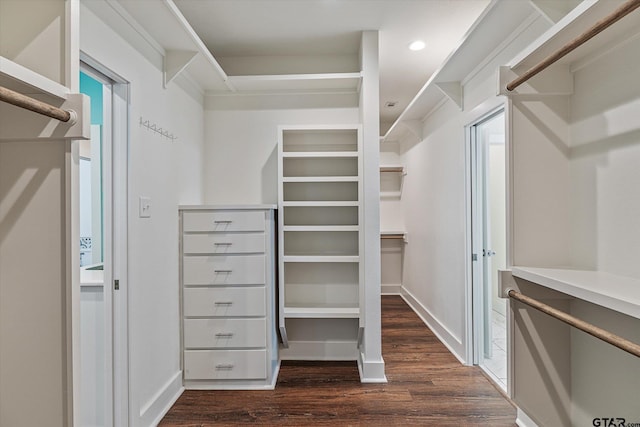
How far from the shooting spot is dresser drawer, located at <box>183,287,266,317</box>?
2.41m

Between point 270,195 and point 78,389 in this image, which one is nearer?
point 78,389

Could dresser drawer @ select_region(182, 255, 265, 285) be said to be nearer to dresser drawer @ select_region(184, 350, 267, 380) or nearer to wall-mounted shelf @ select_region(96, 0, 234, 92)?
dresser drawer @ select_region(184, 350, 267, 380)

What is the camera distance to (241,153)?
9.70ft

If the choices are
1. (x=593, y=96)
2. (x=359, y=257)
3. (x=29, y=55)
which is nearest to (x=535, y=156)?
(x=593, y=96)

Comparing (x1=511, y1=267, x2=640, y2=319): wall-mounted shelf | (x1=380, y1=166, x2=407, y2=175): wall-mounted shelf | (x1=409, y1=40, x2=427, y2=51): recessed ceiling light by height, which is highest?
(x1=409, y1=40, x2=427, y2=51): recessed ceiling light

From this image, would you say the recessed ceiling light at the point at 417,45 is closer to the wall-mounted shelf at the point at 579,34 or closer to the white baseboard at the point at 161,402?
the wall-mounted shelf at the point at 579,34

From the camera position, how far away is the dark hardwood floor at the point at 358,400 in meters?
2.05

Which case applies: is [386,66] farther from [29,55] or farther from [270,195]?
[29,55]

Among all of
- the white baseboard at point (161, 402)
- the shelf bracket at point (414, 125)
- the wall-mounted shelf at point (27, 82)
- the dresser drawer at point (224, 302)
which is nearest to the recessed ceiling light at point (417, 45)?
the shelf bracket at point (414, 125)

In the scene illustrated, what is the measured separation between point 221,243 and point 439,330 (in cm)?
242

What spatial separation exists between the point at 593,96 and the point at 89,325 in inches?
104

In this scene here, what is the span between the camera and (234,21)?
2.41 m

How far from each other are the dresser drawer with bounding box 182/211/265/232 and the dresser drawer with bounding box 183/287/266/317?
449mm

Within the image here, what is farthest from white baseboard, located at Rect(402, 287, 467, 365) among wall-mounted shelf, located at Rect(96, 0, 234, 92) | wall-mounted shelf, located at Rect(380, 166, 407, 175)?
wall-mounted shelf, located at Rect(96, 0, 234, 92)
